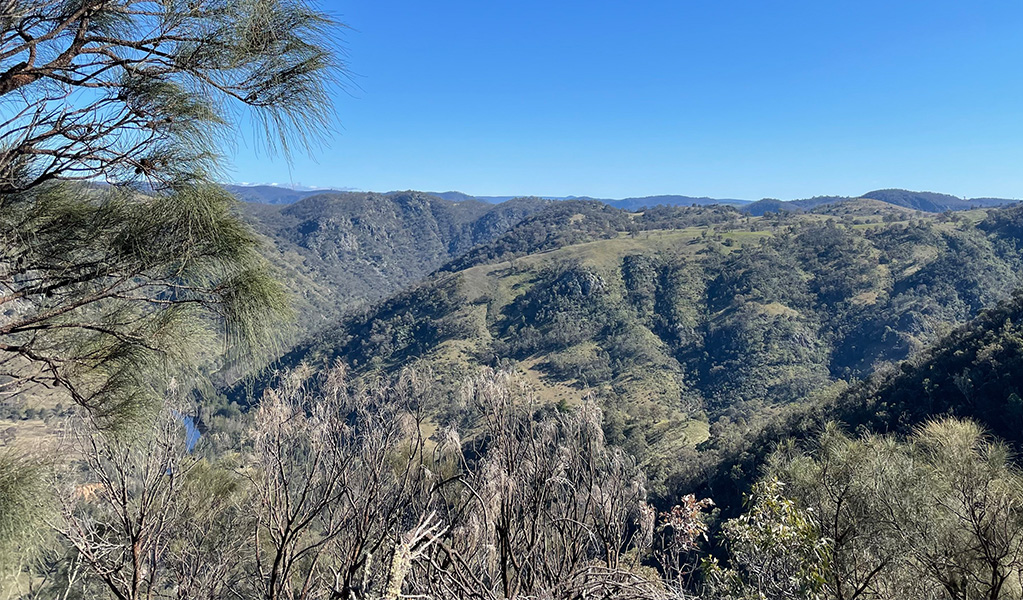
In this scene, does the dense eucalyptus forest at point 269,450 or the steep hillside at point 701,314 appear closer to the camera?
the dense eucalyptus forest at point 269,450

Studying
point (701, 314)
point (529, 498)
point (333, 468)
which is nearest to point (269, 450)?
point (333, 468)

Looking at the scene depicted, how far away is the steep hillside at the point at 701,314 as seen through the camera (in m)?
61.2

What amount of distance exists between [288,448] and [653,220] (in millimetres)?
141637

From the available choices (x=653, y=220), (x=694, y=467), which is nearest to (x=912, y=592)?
(x=694, y=467)

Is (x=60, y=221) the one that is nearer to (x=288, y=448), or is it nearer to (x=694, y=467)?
(x=288, y=448)

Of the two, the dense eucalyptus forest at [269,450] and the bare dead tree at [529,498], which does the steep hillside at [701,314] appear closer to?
the dense eucalyptus forest at [269,450]

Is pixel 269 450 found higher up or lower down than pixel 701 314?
higher up

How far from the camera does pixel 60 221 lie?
2.27 metres

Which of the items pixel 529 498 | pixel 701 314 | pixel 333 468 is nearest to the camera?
pixel 529 498

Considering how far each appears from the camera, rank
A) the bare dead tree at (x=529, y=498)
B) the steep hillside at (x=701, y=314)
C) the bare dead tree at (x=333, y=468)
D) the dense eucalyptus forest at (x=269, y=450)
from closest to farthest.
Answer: the dense eucalyptus forest at (x=269, y=450)
the bare dead tree at (x=529, y=498)
the bare dead tree at (x=333, y=468)
the steep hillside at (x=701, y=314)

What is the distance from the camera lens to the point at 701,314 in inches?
3098

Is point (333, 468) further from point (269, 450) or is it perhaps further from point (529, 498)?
point (529, 498)

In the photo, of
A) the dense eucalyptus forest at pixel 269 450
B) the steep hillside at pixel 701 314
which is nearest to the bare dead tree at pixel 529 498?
the dense eucalyptus forest at pixel 269 450

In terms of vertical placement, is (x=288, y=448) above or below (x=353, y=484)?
above
